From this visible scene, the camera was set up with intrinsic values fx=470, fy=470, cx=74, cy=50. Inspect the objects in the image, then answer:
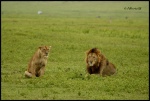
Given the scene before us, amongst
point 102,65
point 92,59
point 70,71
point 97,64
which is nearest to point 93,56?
point 92,59

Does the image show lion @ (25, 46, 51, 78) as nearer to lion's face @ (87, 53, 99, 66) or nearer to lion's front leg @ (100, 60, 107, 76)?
lion's face @ (87, 53, 99, 66)

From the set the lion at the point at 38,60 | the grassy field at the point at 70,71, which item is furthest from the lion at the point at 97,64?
the lion at the point at 38,60

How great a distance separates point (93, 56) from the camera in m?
14.2

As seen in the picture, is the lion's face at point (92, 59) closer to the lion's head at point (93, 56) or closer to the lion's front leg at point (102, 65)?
the lion's head at point (93, 56)

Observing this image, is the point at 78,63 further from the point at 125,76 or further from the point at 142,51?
the point at 142,51

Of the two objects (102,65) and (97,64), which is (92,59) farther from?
(102,65)

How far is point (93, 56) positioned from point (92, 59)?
11 centimetres

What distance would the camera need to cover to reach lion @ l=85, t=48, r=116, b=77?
1420 cm

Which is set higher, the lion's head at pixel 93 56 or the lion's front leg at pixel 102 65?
the lion's head at pixel 93 56

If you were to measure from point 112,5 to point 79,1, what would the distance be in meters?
12.2

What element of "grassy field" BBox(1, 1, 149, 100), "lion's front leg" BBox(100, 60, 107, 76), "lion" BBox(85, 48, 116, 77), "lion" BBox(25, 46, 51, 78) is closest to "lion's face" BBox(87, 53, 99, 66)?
"lion" BBox(85, 48, 116, 77)

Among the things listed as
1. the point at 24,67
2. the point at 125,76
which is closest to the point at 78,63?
the point at 24,67

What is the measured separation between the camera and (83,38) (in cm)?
2969

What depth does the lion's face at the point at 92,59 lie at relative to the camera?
14.2 metres
